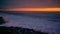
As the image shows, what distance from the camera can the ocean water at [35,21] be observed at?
62.7 inches

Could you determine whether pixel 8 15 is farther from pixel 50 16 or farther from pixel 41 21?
pixel 50 16

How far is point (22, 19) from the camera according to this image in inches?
64.1

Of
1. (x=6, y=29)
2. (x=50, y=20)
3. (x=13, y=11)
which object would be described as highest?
(x=13, y=11)

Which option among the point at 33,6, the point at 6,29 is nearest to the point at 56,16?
the point at 33,6

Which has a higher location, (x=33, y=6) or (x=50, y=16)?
(x=33, y=6)

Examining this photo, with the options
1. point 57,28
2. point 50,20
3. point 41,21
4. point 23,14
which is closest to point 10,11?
point 23,14

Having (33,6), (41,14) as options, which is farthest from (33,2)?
(41,14)

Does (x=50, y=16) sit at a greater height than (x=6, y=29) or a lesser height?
greater

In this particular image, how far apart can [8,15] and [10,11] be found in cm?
6

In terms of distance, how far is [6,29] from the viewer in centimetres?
165

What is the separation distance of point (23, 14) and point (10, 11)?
17 centimetres

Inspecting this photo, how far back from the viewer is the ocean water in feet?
5.23

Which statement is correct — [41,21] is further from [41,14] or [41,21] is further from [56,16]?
[56,16]

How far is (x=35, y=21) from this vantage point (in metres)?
1.62
